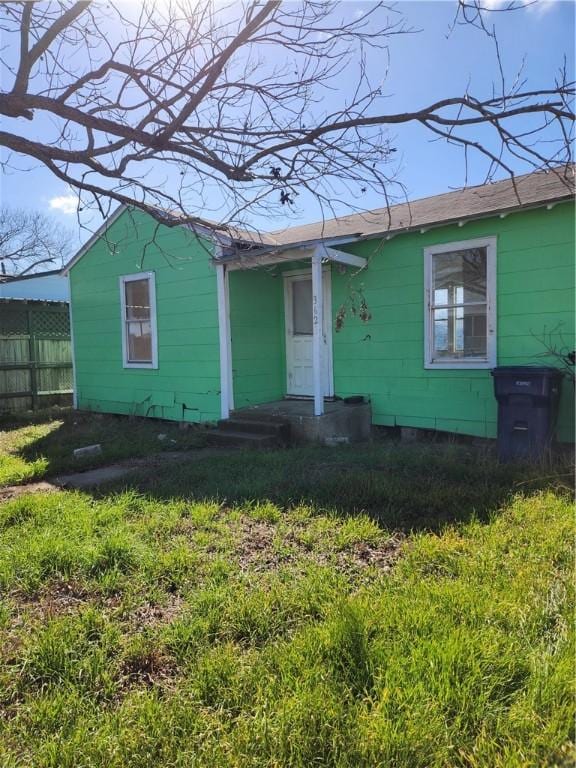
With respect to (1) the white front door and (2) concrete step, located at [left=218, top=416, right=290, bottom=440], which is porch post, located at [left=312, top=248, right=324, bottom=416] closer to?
(2) concrete step, located at [left=218, top=416, right=290, bottom=440]

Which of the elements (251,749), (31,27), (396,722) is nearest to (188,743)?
(251,749)

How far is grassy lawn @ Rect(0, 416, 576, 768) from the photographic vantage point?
73.5 inches

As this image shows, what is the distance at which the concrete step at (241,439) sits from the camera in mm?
6861

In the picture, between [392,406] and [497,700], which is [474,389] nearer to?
[392,406]

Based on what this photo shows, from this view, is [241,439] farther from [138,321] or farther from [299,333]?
[138,321]

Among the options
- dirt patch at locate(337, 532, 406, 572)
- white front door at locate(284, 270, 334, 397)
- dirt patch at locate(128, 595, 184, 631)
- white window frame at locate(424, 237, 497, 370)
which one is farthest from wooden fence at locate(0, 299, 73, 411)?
dirt patch at locate(337, 532, 406, 572)

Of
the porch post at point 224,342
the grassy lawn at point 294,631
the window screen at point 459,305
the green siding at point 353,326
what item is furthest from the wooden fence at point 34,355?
the window screen at point 459,305

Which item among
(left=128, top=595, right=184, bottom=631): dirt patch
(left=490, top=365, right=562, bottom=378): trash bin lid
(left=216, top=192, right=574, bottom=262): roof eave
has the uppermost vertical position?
(left=216, top=192, right=574, bottom=262): roof eave

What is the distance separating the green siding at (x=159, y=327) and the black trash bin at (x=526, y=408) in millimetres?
4223

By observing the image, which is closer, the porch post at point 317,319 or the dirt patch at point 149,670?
the dirt patch at point 149,670

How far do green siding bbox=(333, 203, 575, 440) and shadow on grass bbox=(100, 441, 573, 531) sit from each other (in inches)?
39.2

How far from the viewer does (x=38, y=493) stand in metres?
5.07

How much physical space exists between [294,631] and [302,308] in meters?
6.64

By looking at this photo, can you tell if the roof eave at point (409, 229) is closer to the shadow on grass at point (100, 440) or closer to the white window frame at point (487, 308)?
the white window frame at point (487, 308)
